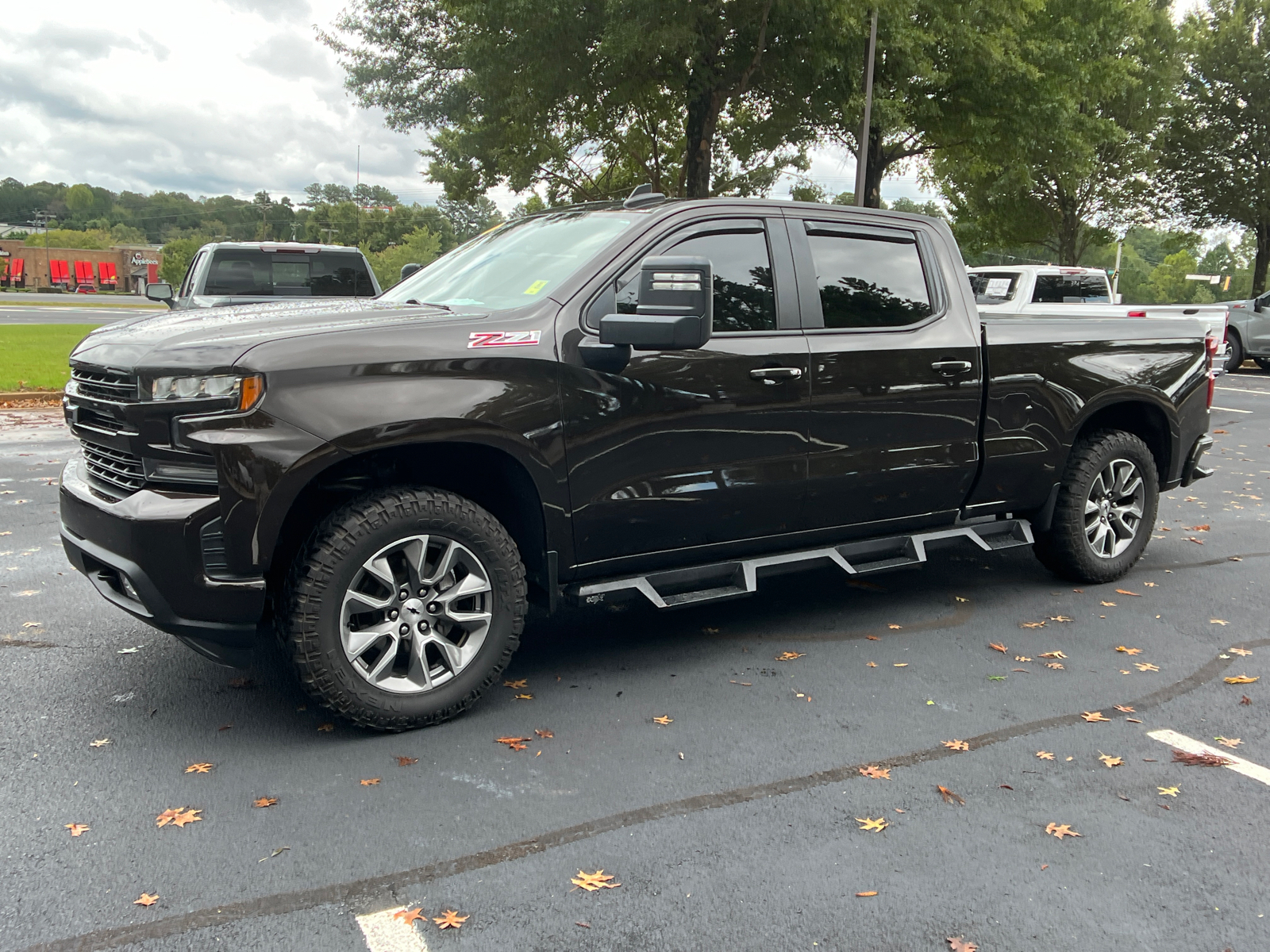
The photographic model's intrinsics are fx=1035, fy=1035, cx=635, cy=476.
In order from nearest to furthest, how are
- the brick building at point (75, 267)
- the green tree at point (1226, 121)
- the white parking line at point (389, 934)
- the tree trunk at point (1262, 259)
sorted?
the white parking line at point (389, 934), the green tree at point (1226, 121), the tree trunk at point (1262, 259), the brick building at point (75, 267)

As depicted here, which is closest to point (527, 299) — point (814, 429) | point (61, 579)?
point (814, 429)

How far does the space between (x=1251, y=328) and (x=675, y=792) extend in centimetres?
2285

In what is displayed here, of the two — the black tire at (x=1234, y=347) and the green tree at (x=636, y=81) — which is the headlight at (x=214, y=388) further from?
the black tire at (x=1234, y=347)

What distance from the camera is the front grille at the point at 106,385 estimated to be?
11.2ft

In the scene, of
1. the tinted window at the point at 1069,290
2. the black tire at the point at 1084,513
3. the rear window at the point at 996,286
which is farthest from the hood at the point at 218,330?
the tinted window at the point at 1069,290

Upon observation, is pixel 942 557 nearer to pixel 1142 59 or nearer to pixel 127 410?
pixel 127 410

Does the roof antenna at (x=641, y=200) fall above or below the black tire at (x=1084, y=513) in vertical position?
above

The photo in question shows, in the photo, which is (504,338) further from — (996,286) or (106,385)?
(996,286)

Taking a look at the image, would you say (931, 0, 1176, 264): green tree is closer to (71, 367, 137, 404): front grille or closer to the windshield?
the windshield

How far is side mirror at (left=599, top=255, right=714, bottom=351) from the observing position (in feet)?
11.7

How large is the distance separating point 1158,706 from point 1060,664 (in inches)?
20.6

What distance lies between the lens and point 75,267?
93125 millimetres

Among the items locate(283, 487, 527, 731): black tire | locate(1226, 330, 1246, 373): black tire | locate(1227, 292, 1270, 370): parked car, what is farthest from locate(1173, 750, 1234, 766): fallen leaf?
locate(1227, 292, 1270, 370): parked car

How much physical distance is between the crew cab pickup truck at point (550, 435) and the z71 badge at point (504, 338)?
0.01 metres
